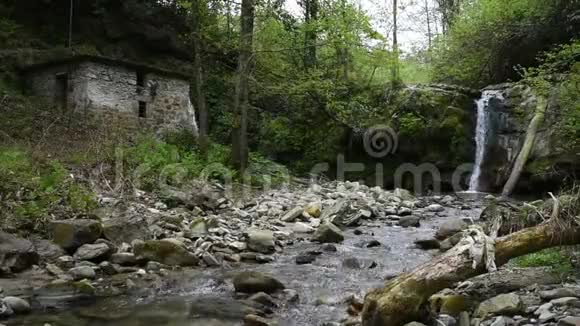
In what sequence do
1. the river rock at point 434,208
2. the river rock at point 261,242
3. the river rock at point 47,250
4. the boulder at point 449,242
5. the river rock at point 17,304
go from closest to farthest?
the river rock at point 17,304 → the river rock at point 47,250 → the boulder at point 449,242 → the river rock at point 261,242 → the river rock at point 434,208

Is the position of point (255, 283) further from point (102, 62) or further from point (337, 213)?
point (102, 62)

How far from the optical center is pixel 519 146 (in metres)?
16.2

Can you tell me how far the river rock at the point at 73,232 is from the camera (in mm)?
6965

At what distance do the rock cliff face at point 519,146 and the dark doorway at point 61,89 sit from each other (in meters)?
14.5

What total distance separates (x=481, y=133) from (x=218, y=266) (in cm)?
1359

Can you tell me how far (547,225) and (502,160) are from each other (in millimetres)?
12897

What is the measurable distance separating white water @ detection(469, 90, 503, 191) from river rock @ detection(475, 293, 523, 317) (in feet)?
45.2

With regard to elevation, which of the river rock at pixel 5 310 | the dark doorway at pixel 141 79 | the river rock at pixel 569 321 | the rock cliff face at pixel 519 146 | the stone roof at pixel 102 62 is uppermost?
the stone roof at pixel 102 62

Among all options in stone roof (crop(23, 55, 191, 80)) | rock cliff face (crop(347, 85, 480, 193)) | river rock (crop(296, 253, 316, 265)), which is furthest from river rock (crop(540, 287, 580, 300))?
stone roof (crop(23, 55, 191, 80))

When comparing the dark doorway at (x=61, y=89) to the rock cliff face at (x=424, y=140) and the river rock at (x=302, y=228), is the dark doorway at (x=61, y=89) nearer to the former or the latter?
the river rock at (x=302, y=228)

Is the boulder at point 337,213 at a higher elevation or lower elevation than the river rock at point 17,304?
higher

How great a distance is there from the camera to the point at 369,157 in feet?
63.6

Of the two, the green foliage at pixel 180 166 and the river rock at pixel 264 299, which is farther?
the green foliage at pixel 180 166

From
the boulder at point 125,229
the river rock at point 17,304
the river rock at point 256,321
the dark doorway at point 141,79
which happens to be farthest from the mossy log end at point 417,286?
the dark doorway at point 141,79
